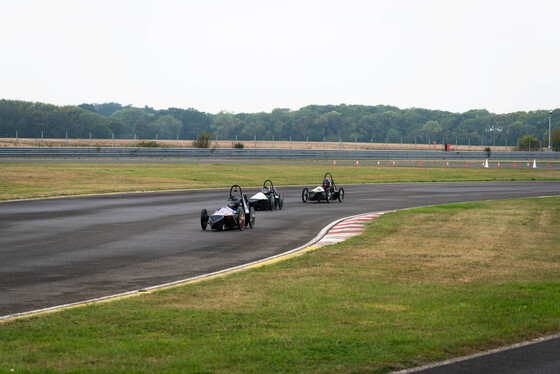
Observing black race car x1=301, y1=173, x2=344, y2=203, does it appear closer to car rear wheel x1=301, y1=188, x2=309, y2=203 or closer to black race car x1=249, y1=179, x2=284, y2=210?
car rear wheel x1=301, y1=188, x2=309, y2=203

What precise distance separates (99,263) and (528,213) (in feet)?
46.5

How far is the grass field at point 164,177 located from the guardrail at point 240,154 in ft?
34.7

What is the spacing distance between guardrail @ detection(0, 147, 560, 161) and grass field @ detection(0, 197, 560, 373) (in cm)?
4855

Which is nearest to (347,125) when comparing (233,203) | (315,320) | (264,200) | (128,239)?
(264,200)

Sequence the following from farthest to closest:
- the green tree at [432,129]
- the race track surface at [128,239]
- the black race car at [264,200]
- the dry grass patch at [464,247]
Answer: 1. the green tree at [432,129]
2. the black race car at [264,200]
3. the dry grass patch at [464,247]
4. the race track surface at [128,239]

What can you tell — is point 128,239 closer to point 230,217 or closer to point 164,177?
point 230,217

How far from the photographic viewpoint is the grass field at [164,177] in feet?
102

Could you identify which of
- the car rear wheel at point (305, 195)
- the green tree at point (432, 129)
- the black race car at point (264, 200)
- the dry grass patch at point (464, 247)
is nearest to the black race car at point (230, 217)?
the dry grass patch at point (464, 247)

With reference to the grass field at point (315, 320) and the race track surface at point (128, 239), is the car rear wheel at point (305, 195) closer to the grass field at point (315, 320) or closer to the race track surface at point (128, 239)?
the race track surface at point (128, 239)

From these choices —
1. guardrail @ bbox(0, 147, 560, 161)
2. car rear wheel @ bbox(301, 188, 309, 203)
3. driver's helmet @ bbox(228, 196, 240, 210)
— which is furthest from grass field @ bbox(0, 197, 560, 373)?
guardrail @ bbox(0, 147, 560, 161)

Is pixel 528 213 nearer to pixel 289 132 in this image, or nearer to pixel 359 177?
pixel 359 177

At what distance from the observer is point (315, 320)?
757 centimetres

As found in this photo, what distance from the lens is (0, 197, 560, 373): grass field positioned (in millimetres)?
6125

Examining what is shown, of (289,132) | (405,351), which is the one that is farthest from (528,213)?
(289,132)
